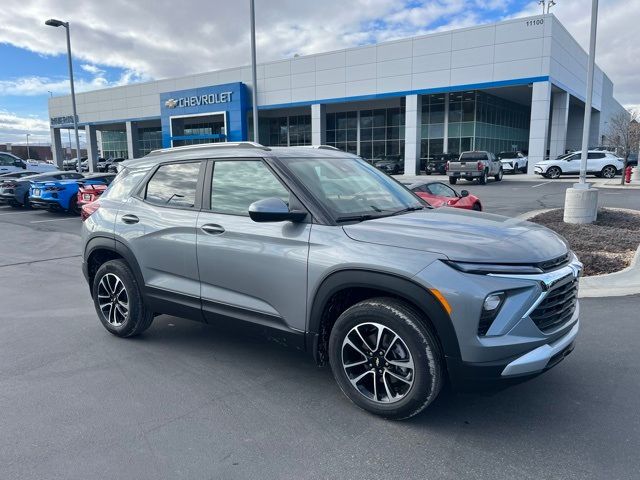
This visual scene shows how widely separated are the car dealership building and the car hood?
3330 cm

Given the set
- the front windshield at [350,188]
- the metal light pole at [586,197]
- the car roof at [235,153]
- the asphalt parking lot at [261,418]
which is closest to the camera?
the asphalt parking lot at [261,418]

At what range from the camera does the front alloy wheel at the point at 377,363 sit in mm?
3088

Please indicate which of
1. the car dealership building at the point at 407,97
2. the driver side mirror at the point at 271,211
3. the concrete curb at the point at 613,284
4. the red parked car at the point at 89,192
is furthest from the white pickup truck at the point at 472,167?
the driver side mirror at the point at 271,211

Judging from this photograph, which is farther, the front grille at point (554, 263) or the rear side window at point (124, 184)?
the rear side window at point (124, 184)

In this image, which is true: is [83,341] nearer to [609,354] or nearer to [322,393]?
[322,393]

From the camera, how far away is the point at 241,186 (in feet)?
12.9

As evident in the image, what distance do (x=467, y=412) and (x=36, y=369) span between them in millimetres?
3592

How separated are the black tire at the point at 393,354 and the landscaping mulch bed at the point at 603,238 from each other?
200 inches

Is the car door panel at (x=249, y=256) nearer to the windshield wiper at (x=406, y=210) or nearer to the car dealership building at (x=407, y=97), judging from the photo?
the windshield wiper at (x=406, y=210)

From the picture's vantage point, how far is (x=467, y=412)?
11.0ft

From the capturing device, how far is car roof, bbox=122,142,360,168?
12.9 ft

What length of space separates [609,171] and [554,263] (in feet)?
103

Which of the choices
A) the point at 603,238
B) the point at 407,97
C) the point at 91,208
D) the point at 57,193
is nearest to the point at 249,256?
the point at 91,208

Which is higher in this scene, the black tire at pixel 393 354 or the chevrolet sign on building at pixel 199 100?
the chevrolet sign on building at pixel 199 100
